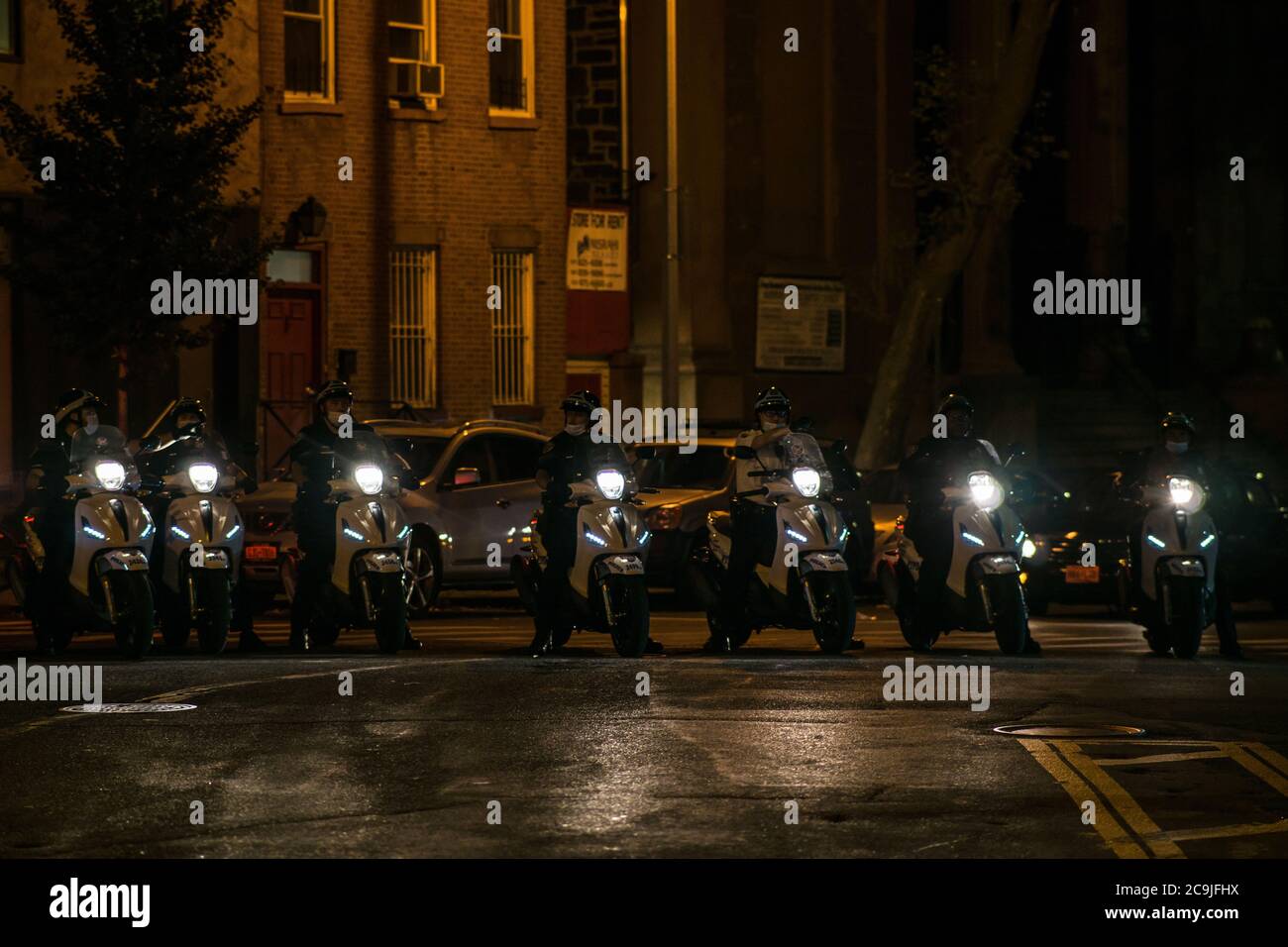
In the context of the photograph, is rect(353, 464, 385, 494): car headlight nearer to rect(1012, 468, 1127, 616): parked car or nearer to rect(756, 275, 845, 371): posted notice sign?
rect(1012, 468, 1127, 616): parked car

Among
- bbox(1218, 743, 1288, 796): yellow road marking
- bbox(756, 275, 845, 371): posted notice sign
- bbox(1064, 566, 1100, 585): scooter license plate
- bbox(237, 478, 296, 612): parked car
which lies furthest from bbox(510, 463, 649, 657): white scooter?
bbox(756, 275, 845, 371): posted notice sign

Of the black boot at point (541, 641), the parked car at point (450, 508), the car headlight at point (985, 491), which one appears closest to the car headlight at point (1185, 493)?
the car headlight at point (985, 491)

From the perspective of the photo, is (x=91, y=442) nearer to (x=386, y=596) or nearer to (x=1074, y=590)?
(x=386, y=596)

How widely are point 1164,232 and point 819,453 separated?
2862 cm

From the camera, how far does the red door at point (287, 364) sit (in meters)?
32.9

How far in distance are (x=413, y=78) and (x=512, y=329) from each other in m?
3.82

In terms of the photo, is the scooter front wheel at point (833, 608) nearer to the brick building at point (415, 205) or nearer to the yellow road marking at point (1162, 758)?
the yellow road marking at point (1162, 758)

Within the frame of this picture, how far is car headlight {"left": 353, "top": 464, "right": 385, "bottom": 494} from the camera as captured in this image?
54.0 ft

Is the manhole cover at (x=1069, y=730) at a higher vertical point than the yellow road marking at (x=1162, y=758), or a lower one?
higher

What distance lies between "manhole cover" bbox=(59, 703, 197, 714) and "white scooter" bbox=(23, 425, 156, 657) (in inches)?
102

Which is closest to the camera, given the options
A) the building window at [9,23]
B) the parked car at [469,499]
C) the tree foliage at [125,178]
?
the parked car at [469,499]

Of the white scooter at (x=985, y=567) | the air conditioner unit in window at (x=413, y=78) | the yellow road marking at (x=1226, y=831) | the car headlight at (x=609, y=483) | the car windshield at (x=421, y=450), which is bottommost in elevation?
the yellow road marking at (x=1226, y=831)

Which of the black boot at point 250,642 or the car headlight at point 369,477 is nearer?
the car headlight at point 369,477

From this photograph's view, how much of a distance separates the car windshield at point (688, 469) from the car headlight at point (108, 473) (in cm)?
857
